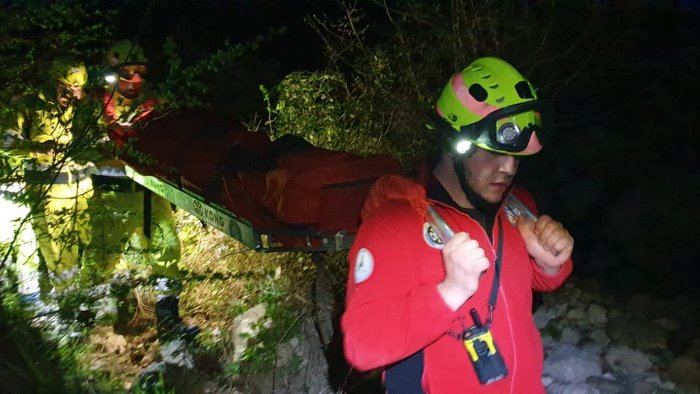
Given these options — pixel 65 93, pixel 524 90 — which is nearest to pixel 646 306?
pixel 524 90

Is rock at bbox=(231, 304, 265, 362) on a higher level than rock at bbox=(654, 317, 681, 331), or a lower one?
higher

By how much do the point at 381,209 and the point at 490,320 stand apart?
46 cm

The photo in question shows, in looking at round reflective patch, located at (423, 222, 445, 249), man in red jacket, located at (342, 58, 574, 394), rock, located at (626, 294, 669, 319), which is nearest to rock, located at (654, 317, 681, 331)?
rock, located at (626, 294, 669, 319)

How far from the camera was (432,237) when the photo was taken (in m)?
1.86

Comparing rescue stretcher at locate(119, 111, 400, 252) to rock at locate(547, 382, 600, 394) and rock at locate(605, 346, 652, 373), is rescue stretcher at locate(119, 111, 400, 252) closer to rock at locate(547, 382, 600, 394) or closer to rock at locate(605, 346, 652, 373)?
rock at locate(547, 382, 600, 394)

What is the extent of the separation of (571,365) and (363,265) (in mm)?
3176

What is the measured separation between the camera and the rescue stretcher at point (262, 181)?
9.20 feet

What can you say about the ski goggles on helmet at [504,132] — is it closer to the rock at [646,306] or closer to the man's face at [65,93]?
the man's face at [65,93]

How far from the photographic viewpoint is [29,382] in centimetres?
323

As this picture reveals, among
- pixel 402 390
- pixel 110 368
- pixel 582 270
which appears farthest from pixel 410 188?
pixel 582 270

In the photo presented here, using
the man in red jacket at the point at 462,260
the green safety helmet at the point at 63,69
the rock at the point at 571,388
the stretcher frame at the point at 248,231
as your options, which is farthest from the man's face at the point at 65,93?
the rock at the point at 571,388

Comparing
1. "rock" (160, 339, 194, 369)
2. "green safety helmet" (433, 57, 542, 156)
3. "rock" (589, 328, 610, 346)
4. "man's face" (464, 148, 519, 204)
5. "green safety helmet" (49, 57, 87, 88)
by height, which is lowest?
"rock" (589, 328, 610, 346)

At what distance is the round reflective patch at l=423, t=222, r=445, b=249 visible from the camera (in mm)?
1846

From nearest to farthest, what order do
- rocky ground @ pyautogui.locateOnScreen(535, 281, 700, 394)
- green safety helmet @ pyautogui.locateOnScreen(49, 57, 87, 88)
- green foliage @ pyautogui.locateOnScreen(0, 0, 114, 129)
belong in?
green foliage @ pyautogui.locateOnScreen(0, 0, 114, 129) → green safety helmet @ pyautogui.locateOnScreen(49, 57, 87, 88) → rocky ground @ pyautogui.locateOnScreen(535, 281, 700, 394)
